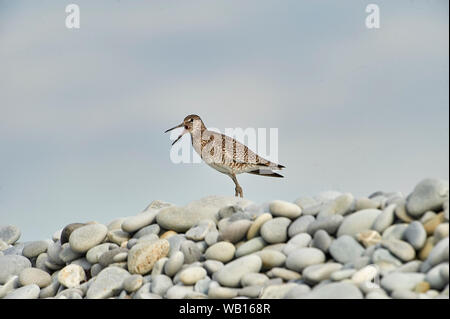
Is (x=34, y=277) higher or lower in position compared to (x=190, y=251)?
lower

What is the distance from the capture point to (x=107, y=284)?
3094 mm

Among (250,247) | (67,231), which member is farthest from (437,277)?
(67,231)

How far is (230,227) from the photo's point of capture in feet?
10.3

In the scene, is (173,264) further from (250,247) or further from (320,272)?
(320,272)

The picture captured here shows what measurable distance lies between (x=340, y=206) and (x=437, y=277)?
2.16 feet

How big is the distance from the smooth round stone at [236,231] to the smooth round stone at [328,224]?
0.38 m

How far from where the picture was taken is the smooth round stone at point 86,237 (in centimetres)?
354

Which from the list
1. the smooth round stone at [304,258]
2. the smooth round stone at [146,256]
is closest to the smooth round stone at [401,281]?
the smooth round stone at [304,258]

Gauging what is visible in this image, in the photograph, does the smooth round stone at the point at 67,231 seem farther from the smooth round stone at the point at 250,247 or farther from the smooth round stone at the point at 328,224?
the smooth round stone at the point at 328,224

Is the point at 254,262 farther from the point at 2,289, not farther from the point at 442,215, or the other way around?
the point at 2,289

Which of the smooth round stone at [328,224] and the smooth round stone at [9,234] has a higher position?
the smooth round stone at [328,224]

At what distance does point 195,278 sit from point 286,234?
1.79ft

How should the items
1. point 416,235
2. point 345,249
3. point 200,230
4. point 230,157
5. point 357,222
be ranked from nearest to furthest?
1. point 416,235
2. point 345,249
3. point 357,222
4. point 200,230
5. point 230,157
